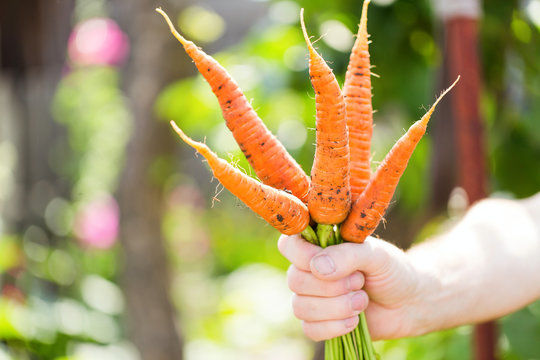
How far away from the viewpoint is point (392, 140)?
1779mm

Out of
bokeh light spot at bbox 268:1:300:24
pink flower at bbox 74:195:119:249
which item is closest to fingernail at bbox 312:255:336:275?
bokeh light spot at bbox 268:1:300:24

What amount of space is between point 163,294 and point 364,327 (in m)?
1.63

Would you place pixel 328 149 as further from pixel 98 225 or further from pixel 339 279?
pixel 98 225

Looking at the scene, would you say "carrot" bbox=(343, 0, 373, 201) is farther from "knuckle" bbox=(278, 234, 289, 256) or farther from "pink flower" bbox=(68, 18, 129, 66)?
"pink flower" bbox=(68, 18, 129, 66)

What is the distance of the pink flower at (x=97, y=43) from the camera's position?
3.00 meters

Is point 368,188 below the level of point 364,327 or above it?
above

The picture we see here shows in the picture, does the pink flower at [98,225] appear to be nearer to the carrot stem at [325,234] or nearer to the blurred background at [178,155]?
the blurred background at [178,155]

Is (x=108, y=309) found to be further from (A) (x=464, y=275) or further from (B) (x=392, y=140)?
(A) (x=464, y=275)

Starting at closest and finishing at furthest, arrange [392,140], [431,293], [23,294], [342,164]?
[342,164], [431,293], [392,140], [23,294]

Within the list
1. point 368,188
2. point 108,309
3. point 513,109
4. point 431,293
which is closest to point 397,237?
point 513,109

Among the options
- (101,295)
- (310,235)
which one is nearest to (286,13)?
(310,235)

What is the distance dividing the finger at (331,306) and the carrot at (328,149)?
0.11 metres

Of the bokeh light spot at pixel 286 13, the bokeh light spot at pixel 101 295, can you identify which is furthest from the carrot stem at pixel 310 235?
the bokeh light spot at pixel 101 295

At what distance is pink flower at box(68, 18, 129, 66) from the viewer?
300 centimetres
